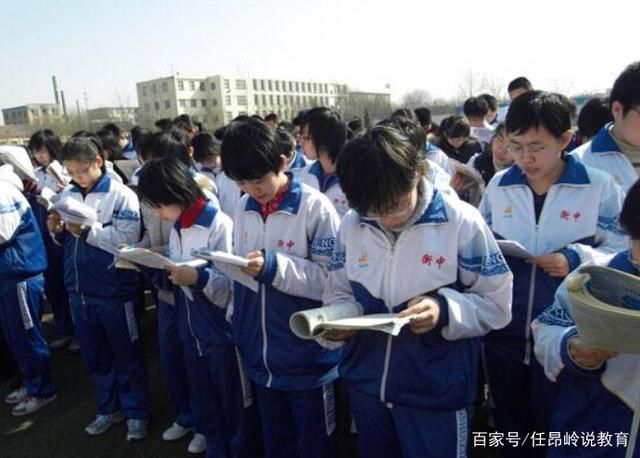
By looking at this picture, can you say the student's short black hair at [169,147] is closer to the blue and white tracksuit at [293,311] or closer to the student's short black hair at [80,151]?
the student's short black hair at [80,151]

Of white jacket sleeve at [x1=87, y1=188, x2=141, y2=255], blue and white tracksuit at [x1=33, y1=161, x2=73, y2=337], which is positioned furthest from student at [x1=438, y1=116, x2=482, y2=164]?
blue and white tracksuit at [x1=33, y1=161, x2=73, y2=337]

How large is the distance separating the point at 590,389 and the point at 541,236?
74cm

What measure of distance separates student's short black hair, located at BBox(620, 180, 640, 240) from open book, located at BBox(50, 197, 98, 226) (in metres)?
2.70

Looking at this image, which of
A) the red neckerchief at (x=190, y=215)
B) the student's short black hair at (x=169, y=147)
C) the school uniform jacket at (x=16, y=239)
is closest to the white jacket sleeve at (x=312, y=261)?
the red neckerchief at (x=190, y=215)

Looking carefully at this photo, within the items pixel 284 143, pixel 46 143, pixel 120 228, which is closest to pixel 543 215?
pixel 284 143

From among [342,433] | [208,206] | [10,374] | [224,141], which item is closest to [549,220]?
[224,141]

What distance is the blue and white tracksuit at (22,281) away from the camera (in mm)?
3457

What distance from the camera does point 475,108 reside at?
607 centimetres

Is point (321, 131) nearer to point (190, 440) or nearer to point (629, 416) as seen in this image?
point (190, 440)

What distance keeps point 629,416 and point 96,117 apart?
57554 millimetres

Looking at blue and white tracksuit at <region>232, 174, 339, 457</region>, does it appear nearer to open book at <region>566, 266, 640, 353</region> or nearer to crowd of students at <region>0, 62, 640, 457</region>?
crowd of students at <region>0, 62, 640, 457</region>

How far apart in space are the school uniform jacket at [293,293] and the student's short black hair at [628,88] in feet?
4.25

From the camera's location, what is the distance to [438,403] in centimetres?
162

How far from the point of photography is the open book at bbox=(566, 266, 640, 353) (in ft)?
3.26
